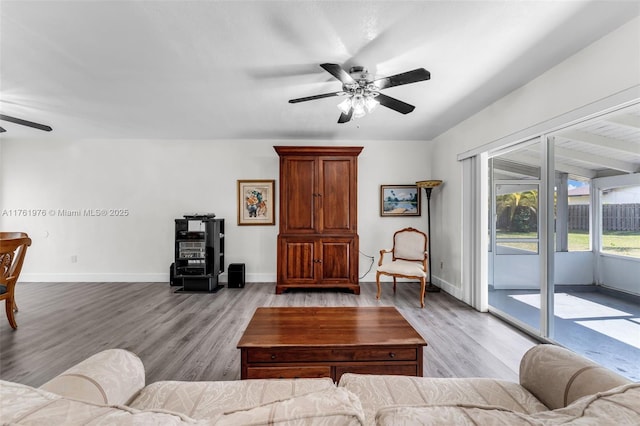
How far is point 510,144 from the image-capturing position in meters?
3.00

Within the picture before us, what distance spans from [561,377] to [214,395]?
4.15ft

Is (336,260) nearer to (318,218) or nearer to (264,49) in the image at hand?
(318,218)

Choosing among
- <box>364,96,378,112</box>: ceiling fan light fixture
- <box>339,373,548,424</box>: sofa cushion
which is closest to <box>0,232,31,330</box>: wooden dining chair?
<box>339,373,548,424</box>: sofa cushion

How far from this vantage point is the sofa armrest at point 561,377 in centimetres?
84

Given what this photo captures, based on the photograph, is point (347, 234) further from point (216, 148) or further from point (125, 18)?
point (125, 18)

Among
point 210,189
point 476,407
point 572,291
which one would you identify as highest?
point 210,189

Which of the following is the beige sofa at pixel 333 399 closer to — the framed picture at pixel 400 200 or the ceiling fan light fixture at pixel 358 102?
the ceiling fan light fixture at pixel 358 102

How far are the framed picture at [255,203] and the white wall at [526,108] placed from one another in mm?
2938

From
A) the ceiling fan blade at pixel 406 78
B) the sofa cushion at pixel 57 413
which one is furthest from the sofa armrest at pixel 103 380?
the ceiling fan blade at pixel 406 78

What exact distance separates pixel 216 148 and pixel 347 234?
284 cm

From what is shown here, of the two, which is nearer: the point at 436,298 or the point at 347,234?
the point at 436,298

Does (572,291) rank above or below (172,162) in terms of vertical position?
below

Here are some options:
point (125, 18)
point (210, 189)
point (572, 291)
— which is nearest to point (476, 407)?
point (125, 18)

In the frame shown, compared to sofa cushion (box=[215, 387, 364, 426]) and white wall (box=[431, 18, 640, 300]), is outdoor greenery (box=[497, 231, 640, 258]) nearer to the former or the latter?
white wall (box=[431, 18, 640, 300])
